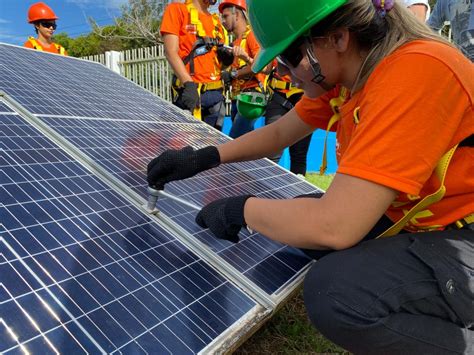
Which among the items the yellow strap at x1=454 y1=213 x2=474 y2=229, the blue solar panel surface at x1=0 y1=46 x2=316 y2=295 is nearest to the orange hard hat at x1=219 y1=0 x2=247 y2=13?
the blue solar panel surface at x1=0 y1=46 x2=316 y2=295

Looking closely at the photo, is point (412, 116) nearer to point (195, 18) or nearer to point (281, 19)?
point (281, 19)

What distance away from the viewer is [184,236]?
209cm

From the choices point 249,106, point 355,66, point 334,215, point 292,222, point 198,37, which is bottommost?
point 249,106

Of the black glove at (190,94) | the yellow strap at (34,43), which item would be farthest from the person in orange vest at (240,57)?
the yellow strap at (34,43)

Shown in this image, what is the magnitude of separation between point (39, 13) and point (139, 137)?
5.88 meters

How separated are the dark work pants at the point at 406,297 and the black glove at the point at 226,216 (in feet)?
1.55

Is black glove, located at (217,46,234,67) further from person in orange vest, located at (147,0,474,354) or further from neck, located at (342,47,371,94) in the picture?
neck, located at (342,47,371,94)

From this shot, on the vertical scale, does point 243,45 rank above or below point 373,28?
below

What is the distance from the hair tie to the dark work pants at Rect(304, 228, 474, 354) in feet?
3.14

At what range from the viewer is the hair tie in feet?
5.60

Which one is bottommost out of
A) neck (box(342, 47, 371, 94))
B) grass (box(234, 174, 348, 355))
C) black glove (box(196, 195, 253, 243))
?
grass (box(234, 174, 348, 355))

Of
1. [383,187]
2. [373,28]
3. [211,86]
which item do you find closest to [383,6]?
[373,28]

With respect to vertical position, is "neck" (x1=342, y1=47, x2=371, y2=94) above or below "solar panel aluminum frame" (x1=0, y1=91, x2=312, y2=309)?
above

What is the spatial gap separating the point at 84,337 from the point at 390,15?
1700mm
